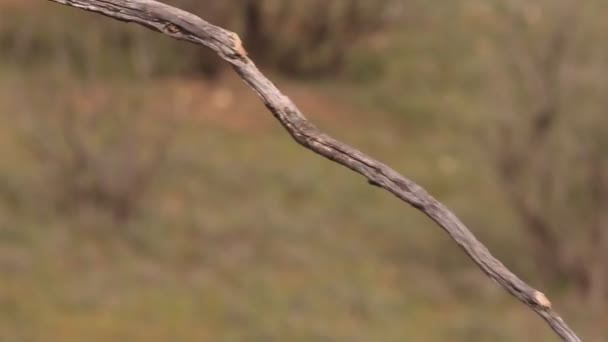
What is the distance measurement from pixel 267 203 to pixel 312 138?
6936 mm

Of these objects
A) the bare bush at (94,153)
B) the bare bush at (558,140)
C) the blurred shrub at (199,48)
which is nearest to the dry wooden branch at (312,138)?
the blurred shrub at (199,48)

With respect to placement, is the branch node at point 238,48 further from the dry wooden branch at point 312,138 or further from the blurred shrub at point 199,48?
the blurred shrub at point 199,48

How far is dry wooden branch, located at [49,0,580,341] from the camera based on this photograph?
Result: 128 cm

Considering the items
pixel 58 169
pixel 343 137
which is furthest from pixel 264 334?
pixel 343 137

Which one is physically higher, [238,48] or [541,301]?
[238,48]

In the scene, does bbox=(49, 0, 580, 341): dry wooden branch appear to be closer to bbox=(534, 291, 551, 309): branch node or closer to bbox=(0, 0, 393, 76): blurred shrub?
bbox=(534, 291, 551, 309): branch node

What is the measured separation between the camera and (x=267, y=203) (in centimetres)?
825

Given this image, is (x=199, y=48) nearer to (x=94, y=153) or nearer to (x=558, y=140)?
(x=94, y=153)

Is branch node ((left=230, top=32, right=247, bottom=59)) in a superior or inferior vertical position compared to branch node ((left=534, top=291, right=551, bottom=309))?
superior

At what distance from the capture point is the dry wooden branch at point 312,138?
1.28 meters

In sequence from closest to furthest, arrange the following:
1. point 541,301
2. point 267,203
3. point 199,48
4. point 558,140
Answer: point 541,301
point 558,140
point 267,203
point 199,48

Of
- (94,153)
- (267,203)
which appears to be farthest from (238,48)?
(267,203)

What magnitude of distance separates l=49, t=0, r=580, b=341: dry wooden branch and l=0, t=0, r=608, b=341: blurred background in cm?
483

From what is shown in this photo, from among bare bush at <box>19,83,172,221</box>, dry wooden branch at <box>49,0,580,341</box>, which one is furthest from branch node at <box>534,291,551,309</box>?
bare bush at <box>19,83,172,221</box>
